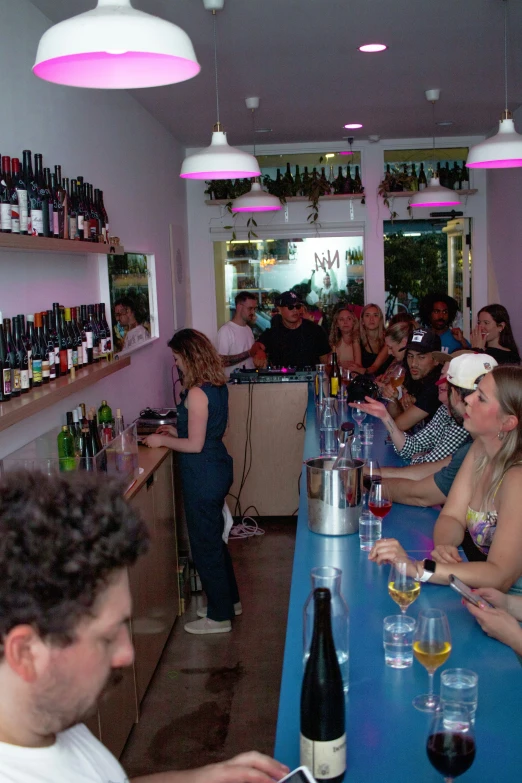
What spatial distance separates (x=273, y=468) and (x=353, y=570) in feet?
11.5

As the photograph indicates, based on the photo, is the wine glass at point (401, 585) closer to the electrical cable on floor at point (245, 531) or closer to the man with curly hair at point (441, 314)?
the electrical cable on floor at point (245, 531)

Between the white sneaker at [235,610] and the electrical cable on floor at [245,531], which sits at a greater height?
the electrical cable on floor at [245,531]

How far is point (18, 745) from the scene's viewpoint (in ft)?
3.28

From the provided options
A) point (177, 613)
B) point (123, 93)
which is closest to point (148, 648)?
point (177, 613)

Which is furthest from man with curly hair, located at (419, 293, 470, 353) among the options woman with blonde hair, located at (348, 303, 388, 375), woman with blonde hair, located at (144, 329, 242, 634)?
woman with blonde hair, located at (144, 329, 242, 634)

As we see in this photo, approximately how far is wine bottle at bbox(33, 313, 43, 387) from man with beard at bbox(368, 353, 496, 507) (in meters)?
1.40

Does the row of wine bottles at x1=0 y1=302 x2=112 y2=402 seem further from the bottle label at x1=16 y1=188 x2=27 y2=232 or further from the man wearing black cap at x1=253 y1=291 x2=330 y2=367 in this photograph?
the man wearing black cap at x1=253 y1=291 x2=330 y2=367

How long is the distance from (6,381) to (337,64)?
3251 mm

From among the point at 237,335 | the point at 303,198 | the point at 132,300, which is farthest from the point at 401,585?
the point at 303,198

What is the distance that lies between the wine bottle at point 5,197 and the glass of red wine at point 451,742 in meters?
1.97

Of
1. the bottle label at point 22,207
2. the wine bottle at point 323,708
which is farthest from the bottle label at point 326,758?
the bottle label at point 22,207

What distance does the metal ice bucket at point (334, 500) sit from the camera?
8.30 feet

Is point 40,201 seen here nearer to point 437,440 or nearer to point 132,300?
point 437,440

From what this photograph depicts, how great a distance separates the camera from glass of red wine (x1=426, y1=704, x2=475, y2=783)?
1289 mm
